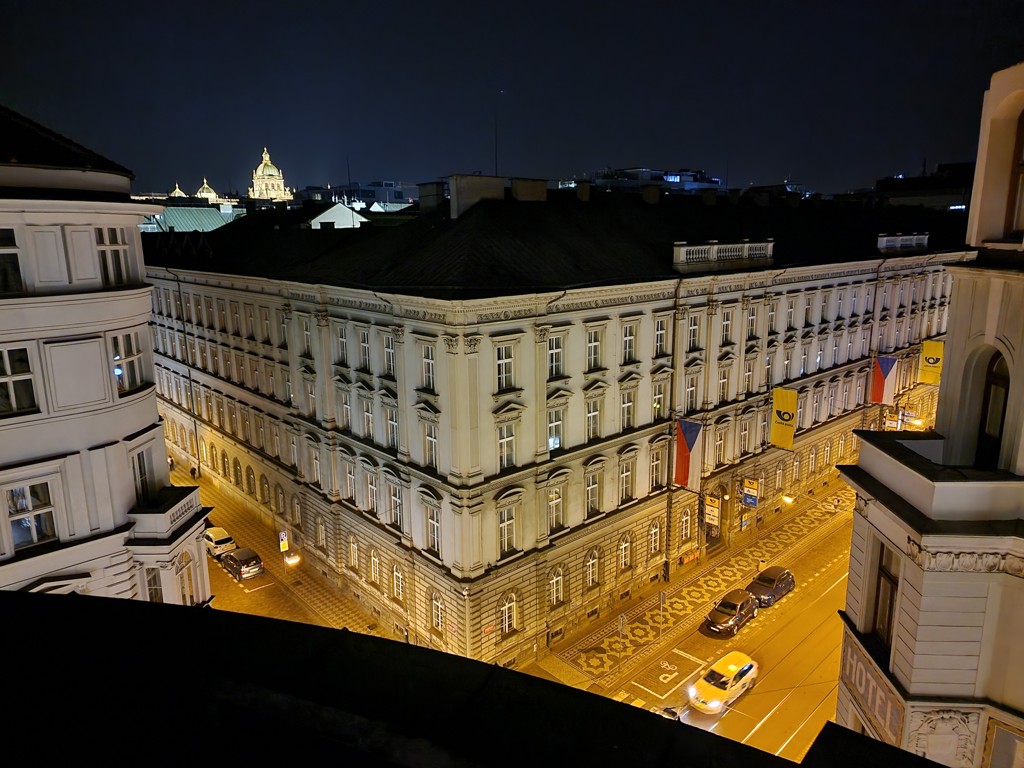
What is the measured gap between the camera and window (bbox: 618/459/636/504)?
3503 centimetres

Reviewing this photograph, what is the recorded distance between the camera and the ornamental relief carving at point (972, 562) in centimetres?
1386

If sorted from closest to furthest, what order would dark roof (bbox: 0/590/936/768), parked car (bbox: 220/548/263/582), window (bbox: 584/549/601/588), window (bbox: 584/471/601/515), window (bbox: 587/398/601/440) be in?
dark roof (bbox: 0/590/936/768) → window (bbox: 587/398/601/440) → window (bbox: 584/471/601/515) → window (bbox: 584/549/601/588) → parked car (bbox: 220/548/263/582)

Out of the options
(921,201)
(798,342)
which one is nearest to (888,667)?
(798,342)

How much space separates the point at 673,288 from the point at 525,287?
988 centimetres

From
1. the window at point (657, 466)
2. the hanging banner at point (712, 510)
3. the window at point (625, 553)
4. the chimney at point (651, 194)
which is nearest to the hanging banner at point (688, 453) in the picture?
the window at point (657, 466)

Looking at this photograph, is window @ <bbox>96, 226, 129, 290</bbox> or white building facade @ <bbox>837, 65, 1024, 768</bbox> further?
window @ <bbox>96, 226, 129, 290</bbox>

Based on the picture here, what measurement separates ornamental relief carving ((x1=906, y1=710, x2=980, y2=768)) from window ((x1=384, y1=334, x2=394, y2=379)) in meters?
23.1

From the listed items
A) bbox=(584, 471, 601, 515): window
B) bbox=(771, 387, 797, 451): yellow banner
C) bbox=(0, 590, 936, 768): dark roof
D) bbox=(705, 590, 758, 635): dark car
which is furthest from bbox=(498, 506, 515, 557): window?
bbox=(0, 590, 936, 768): dark roof

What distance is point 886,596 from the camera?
1653cm

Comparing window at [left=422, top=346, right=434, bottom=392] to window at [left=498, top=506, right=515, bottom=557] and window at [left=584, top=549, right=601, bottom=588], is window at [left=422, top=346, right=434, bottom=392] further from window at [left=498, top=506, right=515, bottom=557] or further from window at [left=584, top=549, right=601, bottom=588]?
window at [left=584, top=549, right=601, bottom=588]

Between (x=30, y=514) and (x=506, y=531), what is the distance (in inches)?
698

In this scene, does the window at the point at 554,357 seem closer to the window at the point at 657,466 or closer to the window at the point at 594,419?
the window at the point at 594,419

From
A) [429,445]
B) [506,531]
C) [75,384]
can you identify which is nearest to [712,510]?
[506,531]

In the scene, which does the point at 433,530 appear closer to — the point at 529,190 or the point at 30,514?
the point at 30,514
